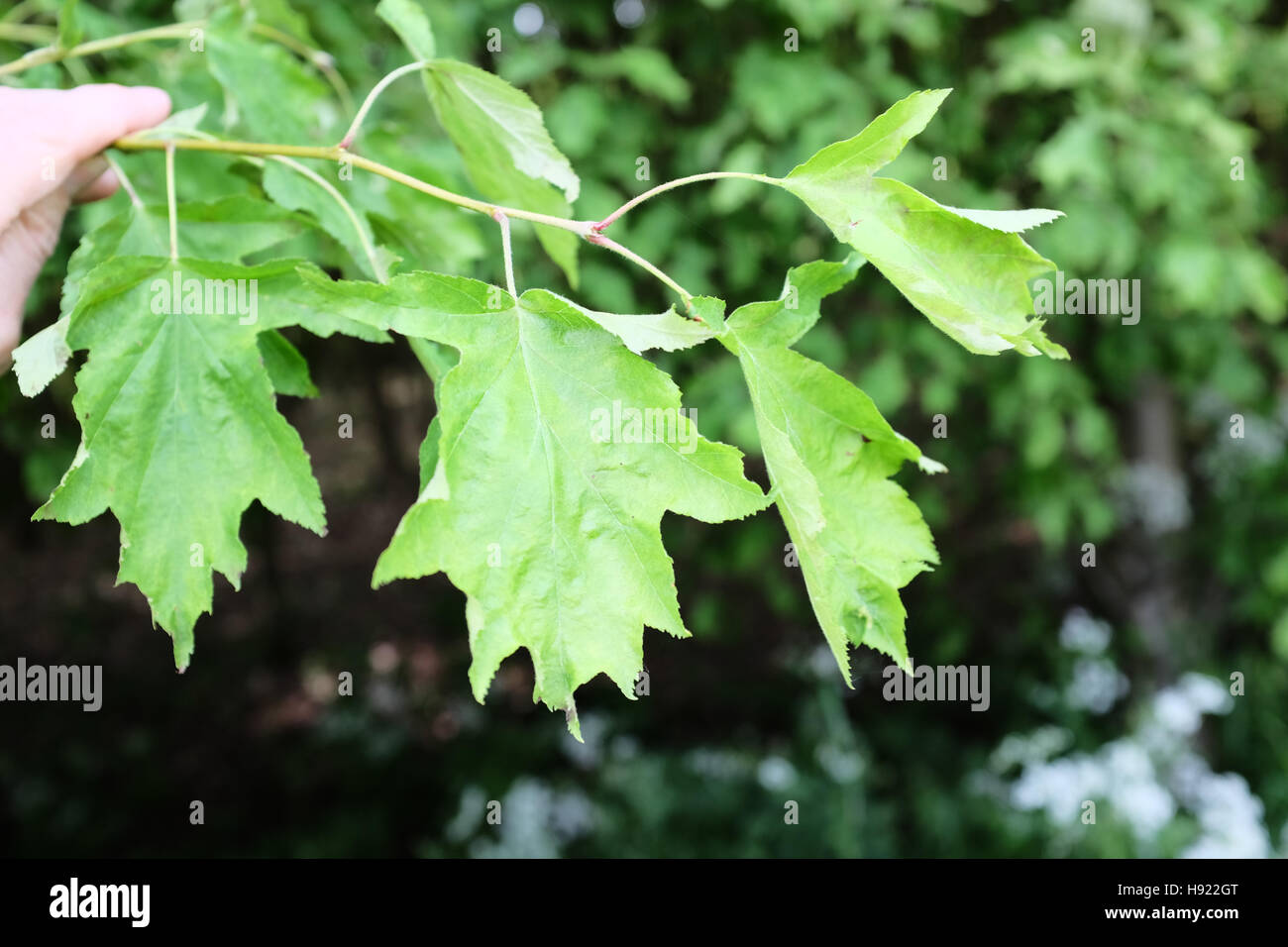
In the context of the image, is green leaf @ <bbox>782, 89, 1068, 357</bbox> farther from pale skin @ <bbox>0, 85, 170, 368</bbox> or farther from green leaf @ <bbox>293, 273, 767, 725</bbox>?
Answer: pale skin @ <bbox>0, 85, 170, 368</bbox>

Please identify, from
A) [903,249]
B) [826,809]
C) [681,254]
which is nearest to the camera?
[903,249]

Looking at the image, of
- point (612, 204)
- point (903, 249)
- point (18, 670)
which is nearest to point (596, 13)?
point (612, 204)

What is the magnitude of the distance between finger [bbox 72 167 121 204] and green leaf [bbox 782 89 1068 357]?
0.79 metres

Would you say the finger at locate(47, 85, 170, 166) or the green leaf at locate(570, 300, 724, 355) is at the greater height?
the finger at locate(47, 85, 170, 166)

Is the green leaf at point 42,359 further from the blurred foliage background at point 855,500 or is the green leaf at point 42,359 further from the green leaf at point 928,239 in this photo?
the green leaf at point 928,239

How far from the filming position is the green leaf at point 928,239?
2.28 ft

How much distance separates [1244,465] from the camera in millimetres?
2908

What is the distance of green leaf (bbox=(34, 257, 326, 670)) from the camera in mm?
788

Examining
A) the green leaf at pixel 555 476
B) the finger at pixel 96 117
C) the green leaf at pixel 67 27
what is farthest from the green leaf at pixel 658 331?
the green leaf at pixel 67 27

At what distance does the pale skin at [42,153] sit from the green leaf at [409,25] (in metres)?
0.25

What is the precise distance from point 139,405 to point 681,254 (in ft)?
4.90

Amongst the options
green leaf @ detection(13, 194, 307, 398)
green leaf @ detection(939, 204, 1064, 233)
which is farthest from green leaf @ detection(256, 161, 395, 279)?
green leaf @ detection(939, 204, 1064, 233)
